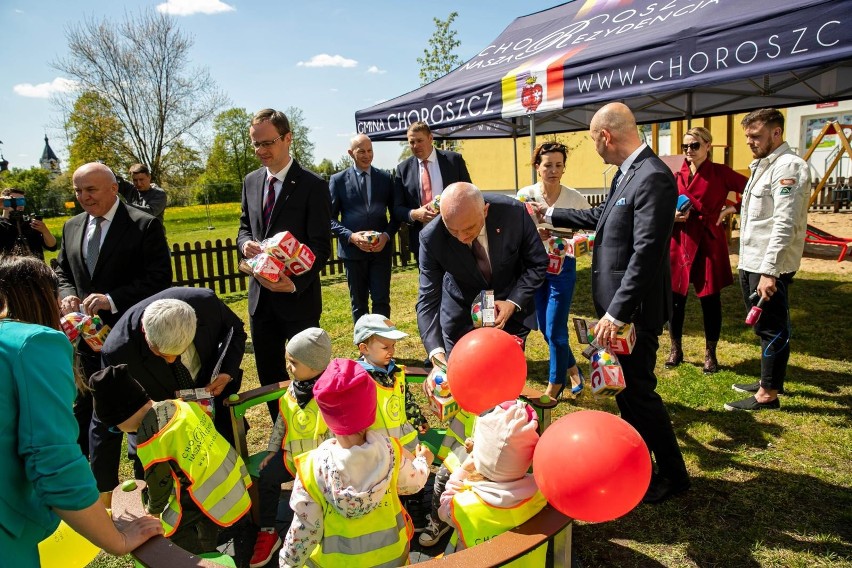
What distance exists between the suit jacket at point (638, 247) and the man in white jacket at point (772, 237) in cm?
145

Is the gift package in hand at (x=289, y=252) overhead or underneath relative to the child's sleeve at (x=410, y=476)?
overhead

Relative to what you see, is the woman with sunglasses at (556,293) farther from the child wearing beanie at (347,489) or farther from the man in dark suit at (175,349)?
the child wearing beanie at (347,489)

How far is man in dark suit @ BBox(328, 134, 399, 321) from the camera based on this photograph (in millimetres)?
5520

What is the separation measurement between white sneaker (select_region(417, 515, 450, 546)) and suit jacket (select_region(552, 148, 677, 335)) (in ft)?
4.56

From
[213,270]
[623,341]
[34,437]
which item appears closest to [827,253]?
[623,341]

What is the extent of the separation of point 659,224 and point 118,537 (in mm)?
2611

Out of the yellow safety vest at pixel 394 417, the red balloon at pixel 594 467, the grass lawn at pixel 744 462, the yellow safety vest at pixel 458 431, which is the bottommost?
the grass lawn at pixel 744 462

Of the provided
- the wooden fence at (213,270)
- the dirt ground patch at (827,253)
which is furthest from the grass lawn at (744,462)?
the wooden fence at (213,270)

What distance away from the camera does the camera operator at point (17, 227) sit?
19.6 feet

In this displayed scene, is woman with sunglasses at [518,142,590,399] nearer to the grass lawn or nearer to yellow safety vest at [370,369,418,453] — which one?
the grass lawn

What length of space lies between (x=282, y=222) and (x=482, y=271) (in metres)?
1.41

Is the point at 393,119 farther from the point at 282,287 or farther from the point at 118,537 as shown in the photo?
the point at 118,537

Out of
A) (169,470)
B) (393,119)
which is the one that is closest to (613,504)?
(169,470)

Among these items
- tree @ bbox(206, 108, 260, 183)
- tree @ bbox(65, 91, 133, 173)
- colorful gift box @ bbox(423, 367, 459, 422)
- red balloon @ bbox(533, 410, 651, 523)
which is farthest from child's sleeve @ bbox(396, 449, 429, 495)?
tree @ bbox(206, 108, 260, 183)
